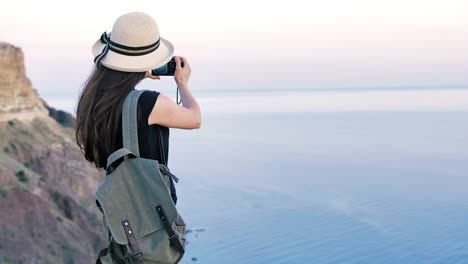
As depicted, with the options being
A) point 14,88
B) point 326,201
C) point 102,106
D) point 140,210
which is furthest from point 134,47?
point 326,201

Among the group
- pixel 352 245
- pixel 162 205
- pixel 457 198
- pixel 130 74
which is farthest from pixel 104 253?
pixel 457 198

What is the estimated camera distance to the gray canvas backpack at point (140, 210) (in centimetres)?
232

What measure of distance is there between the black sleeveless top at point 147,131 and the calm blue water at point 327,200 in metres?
22.2

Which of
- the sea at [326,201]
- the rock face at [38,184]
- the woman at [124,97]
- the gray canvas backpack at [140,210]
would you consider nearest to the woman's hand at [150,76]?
the woman at [124,97]

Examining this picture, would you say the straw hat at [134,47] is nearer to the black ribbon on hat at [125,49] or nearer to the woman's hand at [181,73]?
the black ribbon on hat at [125,49]

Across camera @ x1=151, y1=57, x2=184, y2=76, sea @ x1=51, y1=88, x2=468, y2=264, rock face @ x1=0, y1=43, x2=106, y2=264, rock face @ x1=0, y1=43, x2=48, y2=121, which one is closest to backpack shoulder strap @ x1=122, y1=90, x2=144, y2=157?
camera @ x1=151, y1=57, x2=184, y2=76

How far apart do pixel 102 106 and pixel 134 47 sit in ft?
0.93

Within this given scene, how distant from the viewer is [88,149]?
263 cm

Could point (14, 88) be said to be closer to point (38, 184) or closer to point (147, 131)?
point (38, 184)

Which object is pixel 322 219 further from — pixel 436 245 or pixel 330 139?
pixel 330 139

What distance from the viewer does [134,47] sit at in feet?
8.34

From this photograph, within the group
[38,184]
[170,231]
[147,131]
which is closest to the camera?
[170,231]

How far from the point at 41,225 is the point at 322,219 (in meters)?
14.2

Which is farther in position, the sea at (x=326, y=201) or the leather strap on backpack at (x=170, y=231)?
the sea at (x=326, y=201)
